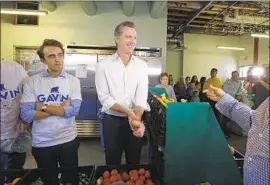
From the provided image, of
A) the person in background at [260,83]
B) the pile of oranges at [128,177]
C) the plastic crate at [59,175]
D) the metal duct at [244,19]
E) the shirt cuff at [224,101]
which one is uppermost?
the metal duct at [244,19]

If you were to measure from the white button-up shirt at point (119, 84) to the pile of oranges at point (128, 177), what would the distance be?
0.93 feet

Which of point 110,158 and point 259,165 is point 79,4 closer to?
point 110,158

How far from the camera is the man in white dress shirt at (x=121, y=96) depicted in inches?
47.1

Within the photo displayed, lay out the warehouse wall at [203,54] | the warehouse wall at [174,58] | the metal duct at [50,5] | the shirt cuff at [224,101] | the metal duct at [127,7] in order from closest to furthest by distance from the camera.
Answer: the shirt cuff at [224,101] → the metal duct at [127,7] → the metal duct at [50,5] → the warehouse wall at [203,54] → the warehouse wall at [174,58]

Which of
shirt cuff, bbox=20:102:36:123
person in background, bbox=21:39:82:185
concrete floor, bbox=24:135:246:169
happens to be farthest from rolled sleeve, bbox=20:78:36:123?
concrete floor, bbox=24:135:246:169

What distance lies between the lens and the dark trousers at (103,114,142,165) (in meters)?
1.26

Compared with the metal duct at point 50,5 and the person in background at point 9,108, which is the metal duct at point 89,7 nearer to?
the metal duct at point 50,5

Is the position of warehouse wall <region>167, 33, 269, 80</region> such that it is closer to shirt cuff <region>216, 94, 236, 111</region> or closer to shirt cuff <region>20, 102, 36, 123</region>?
shirt cuff <region>216, 94, 236, 111</region>

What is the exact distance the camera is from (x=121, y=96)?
1.23 m

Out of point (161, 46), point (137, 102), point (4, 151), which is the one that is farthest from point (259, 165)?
point (161, 46)

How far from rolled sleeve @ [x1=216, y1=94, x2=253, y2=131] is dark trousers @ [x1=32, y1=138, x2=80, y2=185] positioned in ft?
2.41

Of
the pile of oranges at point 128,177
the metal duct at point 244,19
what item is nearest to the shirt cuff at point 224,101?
the pile of oranges at point 128,177

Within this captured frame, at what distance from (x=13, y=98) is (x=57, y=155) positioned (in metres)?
0.83

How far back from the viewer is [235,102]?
1.13 m
